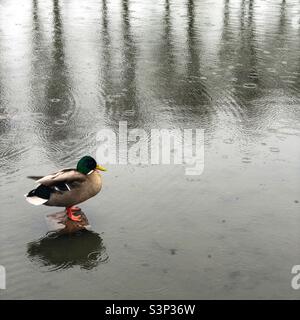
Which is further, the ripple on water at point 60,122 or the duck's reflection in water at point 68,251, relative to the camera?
the ripple on water at point 60,122

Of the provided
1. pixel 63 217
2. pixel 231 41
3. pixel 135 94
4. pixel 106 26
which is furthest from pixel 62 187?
pixel 106 26

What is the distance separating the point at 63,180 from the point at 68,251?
2.67ft

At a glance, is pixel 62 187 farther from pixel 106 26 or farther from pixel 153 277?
pixel 106 26

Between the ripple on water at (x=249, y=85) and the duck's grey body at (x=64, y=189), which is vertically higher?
the duck's grey body at (x=64, y=189)

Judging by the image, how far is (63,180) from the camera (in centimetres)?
644

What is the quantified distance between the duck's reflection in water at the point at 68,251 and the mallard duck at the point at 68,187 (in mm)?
334

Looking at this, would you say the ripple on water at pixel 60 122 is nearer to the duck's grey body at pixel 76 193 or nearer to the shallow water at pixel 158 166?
the shallow water at pixel 158 166

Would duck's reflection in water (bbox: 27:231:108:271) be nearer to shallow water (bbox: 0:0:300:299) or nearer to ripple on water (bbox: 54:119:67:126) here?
A: shallow water (bbox: 0:0:300:299)

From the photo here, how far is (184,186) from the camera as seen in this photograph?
24.9ft

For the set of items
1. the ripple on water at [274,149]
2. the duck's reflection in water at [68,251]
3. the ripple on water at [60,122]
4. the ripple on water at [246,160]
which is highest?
the duck's reflection in water at [68,251]

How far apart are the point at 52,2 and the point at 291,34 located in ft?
28.5

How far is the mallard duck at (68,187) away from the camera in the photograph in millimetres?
6398

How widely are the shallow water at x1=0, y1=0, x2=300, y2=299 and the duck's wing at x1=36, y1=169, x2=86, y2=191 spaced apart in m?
0.56

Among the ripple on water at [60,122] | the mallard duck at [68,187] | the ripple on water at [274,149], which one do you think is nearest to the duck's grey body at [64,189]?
the mallard duck at [68,187]
